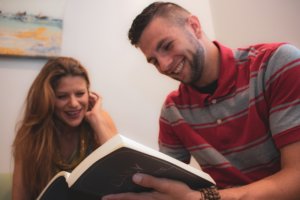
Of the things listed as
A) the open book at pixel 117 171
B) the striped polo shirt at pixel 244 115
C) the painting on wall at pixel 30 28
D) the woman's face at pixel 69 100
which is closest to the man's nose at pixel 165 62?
the striped polo shirt at pixel 244 115

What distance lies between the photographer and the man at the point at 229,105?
0.55 metres

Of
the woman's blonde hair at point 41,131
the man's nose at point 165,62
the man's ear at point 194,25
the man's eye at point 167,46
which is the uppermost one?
the man's ear at point 194,25

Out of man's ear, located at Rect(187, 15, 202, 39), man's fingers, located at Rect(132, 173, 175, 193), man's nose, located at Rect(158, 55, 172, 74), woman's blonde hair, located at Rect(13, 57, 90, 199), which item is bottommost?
woman's blonde hair, located at Rect(13, 57, 90, 199)

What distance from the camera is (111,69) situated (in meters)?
1.41

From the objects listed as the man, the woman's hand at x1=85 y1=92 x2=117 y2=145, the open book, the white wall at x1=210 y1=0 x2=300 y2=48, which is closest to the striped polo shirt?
the man

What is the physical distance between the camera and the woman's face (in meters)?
1.08

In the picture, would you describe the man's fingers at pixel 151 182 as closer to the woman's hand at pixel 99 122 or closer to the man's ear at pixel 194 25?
the man's ear at pixel 194 25

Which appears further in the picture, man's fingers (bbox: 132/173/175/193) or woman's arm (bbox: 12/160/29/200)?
woman's arm (bbox: 12/160/29/200)

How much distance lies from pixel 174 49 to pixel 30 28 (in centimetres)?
91

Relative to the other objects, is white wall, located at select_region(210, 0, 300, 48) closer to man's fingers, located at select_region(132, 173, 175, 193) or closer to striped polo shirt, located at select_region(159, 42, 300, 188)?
striped polo shirt, located at select_region(159, 42, 300, 188)

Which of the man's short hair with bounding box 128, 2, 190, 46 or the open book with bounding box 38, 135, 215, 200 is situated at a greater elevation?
the man's short hair with bounding box 128, 2, 190, 46

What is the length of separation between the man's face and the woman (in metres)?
0.49

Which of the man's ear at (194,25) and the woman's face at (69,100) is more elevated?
the man's ear at (194,25)

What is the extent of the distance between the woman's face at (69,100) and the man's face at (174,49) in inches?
18.4
